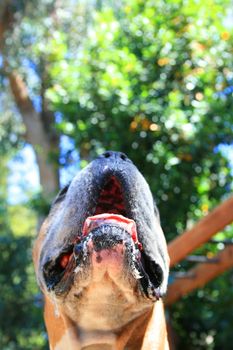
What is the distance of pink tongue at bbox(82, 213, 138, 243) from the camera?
1.77 metres

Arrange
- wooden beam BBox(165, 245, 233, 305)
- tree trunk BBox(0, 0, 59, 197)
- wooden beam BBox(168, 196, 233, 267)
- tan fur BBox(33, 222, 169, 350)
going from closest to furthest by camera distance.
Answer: tan fur BBox(33, 222, 169, 350), wooden beam BBox(168, 196, 233, 267), wooden beam BBox(165, 245, 233, 305), tree trunk BBox(0, 0, 59, 197)

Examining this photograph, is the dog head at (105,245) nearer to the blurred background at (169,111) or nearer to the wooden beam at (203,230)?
the wooden beam at (203,230)

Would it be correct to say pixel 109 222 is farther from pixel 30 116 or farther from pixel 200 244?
pixel 30 116

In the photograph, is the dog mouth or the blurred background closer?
the dog mouth

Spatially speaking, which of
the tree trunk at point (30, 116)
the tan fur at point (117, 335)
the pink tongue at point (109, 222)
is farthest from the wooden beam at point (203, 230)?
the tree trunk at point (30, 116)

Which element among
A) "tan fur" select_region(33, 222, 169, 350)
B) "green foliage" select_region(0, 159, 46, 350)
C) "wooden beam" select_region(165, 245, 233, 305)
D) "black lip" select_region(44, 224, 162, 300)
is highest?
"black lip" select_region(44, 224, 162, 300)

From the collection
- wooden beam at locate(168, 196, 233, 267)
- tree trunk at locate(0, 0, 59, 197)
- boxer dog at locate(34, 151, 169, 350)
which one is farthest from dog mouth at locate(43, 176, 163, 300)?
tree trunk at locate(0, 0, 59, 197)

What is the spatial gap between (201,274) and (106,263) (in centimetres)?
320

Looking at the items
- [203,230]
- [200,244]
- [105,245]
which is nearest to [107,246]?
[105,245]

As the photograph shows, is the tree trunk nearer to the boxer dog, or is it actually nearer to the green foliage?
the green foliage

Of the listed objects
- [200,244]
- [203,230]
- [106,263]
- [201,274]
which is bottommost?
[201,274]

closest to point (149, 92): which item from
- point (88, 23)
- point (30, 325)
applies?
point (30, 325)

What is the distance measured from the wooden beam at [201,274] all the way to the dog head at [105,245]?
263cm

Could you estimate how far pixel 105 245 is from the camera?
67.6 inches
